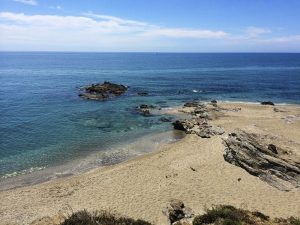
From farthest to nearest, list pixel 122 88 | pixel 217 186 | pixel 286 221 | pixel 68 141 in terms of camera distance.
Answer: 1. pixel 122 88
2. pixel 68 141
3. pixel 217 186
4. pixel 286 221

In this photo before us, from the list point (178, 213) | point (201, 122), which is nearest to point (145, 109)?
point (201, 122)

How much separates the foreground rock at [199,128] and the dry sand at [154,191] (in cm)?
527

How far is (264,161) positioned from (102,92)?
4795cm

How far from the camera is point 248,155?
95.1 ft

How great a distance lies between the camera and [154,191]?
84.0 ft

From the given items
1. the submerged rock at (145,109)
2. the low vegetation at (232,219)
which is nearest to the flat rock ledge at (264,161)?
the low vegetation at (232,219)

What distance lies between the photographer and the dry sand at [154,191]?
22.9 meters

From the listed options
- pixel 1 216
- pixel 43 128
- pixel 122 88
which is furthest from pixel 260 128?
pixel 122 88

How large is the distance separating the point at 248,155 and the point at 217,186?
4.55m

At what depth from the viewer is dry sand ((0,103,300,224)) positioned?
75.3 ft

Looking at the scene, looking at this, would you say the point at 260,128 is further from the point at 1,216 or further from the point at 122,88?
the point at 122,88

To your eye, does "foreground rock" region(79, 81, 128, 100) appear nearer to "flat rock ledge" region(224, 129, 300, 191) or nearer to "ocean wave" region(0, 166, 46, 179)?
"ocean wave" region(0, 166, 46, 179)

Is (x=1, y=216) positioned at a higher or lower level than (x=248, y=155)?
lower

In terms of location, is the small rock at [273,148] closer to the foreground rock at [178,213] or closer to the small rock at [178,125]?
the foreground rock at [178,213]
